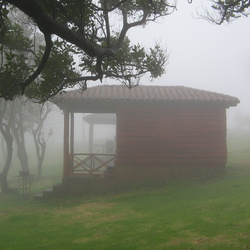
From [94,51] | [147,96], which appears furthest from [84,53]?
[147,96]

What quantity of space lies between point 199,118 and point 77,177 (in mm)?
6307

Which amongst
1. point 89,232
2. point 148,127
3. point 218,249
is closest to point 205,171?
point 148,127

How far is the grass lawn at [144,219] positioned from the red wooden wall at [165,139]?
1.18 metres

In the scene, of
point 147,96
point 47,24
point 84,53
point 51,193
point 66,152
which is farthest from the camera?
point 66,152

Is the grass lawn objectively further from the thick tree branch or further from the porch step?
the thick tree branch

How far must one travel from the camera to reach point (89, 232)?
28.4ft

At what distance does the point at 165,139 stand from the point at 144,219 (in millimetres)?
6488

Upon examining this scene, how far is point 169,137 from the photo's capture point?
15.6 meters

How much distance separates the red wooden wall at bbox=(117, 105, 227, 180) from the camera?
15.5 metres

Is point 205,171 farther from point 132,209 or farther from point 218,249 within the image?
point 218,249

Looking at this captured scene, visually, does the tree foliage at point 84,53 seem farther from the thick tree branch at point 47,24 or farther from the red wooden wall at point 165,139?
the red wooden wall at point 165,139

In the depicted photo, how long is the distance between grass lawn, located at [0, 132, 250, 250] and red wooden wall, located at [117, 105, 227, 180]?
1.18 metres

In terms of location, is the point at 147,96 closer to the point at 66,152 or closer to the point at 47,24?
the point at 66,152

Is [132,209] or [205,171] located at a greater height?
[205,171]
